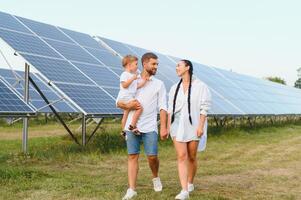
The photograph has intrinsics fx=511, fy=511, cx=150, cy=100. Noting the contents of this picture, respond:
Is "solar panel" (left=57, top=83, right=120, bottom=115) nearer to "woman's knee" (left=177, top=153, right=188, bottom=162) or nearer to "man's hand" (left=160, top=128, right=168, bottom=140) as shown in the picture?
"man's hand" (left=160, top=128, right=168, bottom=140)

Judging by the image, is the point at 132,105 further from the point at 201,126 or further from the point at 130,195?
the point at 130,195

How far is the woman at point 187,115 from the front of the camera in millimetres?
6043

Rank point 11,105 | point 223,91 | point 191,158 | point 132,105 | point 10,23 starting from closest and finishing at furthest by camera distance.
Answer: point 132,105 → point 191,158 → point 11,105 → point 10,23 → point 223,91

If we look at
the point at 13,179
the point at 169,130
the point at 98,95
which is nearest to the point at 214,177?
the point at 169,130

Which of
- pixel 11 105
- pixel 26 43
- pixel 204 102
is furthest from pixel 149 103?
pixel 26 43

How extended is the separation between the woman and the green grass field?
541 millimetres

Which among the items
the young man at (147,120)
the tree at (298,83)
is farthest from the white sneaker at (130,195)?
the tree at (298,83)

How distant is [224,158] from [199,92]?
4.94 m

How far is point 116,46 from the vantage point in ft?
57.6

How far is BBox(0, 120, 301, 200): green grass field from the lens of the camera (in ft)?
20.9

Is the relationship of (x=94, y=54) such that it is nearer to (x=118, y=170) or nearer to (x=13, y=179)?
(x=118, y=170)

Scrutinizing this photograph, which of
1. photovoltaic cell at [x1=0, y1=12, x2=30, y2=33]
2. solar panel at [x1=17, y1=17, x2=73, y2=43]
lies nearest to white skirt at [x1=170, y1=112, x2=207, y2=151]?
photovoltaic cell at [x1=0, y1=12, x2=30, y2=33]

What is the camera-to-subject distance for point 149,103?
6105 mm

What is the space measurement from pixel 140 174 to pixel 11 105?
9.25 feet
